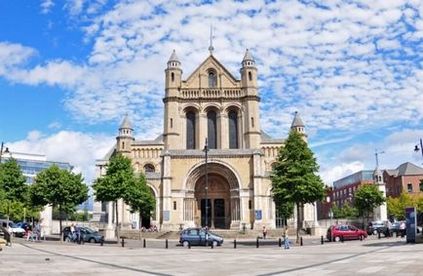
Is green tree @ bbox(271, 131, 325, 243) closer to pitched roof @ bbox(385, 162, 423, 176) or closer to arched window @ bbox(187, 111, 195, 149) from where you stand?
arched window @ bbox(187, 111, 195, 149)

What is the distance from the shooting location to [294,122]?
227ft

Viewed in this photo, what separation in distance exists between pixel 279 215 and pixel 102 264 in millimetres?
41825

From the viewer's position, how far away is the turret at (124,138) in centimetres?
6681

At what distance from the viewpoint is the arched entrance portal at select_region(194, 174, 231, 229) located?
194 feet

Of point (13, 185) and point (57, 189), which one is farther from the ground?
point (13, 185)

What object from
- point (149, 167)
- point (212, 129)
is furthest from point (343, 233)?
point (149, 167)

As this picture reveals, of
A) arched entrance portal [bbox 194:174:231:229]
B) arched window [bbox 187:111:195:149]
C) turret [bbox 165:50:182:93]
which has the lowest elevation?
arched entrance portal [bbox 194:174:231:229]

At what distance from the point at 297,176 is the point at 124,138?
114ft

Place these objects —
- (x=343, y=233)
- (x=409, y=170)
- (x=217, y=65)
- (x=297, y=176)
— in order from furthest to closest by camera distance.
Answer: (x=409, y=170) → (x=217, y=65) → (x=343, y=233) → (x=297, y=176)

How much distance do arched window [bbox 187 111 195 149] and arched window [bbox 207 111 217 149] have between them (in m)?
2.03

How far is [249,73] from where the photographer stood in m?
67.0

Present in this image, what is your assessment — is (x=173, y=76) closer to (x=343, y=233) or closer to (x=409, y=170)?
(x=343, y=233)

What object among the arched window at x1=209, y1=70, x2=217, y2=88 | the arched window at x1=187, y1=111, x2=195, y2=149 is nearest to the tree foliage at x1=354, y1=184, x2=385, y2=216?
the arched window at x1=187, y1=111, x2=195, y2=149

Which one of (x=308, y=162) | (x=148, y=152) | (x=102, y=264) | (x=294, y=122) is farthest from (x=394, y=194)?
(x=102, y=264)
